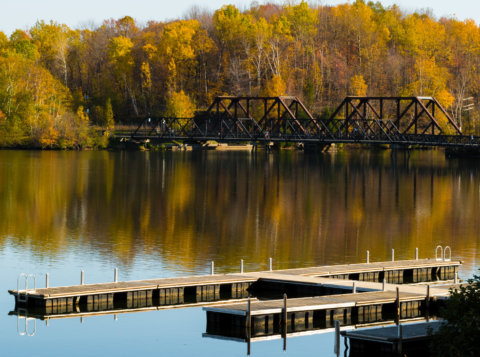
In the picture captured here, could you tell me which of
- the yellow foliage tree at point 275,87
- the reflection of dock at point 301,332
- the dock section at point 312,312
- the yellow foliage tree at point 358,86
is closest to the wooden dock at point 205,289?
the dock section at point 312,312

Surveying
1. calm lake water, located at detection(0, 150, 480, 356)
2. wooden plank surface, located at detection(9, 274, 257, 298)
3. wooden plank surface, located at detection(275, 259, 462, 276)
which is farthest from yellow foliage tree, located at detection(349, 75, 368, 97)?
wooden plank surface, located at detection(9, 274, 257, 298)

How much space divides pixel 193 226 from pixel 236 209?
9.86 metres

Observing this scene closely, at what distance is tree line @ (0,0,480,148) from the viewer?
150250 mm

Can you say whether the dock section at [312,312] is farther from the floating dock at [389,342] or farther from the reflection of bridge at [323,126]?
the reflection of bridge at [323,126]

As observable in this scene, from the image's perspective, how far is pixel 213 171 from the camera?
95750 mm

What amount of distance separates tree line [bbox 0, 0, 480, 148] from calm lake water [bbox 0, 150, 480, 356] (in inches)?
1861

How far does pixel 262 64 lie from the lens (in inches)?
6043

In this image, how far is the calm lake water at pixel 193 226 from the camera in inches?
1170

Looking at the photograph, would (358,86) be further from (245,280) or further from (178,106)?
(245,280)

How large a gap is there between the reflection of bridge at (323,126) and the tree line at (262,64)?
375 cm

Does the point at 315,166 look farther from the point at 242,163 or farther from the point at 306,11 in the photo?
the point at 306,11

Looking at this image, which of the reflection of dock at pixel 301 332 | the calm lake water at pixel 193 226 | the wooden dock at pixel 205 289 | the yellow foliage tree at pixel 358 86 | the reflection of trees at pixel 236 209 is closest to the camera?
the reflection of dock at pixel 301 332

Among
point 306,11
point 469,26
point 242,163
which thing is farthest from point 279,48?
point 242,163

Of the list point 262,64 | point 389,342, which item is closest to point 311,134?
point 262,64
